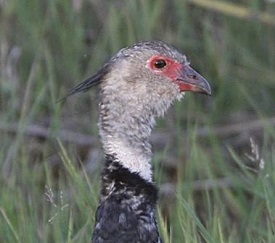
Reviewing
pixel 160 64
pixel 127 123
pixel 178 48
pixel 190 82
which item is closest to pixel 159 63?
pixel 160 64

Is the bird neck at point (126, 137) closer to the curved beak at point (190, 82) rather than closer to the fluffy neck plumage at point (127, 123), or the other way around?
the fluffy neck plumage at point (127, 123)

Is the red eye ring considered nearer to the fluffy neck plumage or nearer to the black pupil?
the black pupil

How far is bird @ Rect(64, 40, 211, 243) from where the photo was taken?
168 inches

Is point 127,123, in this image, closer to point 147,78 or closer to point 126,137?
point 126,137

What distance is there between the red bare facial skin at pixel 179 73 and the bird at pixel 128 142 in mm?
11

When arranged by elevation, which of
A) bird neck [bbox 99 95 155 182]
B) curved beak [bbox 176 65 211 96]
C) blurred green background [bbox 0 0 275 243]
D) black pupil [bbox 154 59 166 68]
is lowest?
bird neck [bbox 99 95 155 182]

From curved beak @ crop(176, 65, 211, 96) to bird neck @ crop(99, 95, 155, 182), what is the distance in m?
0.33

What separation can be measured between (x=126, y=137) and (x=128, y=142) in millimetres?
17

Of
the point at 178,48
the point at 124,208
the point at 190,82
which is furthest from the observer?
the point at 178,48

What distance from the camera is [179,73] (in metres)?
4.69

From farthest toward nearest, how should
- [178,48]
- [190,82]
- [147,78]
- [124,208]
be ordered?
[178,48], [190,82], [147,78], [124,208]

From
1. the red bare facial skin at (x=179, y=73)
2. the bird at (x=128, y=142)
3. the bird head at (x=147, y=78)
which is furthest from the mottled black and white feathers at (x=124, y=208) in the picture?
the red bare facial skin at (x=179, y=73)

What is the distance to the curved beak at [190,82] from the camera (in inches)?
185

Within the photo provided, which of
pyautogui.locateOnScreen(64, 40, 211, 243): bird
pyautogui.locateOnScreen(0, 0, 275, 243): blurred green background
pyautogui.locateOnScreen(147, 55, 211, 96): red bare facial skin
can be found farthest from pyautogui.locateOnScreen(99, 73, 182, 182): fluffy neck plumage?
pyautogui.locateOnScreen(0, 0, 275, 243): blurred green background
